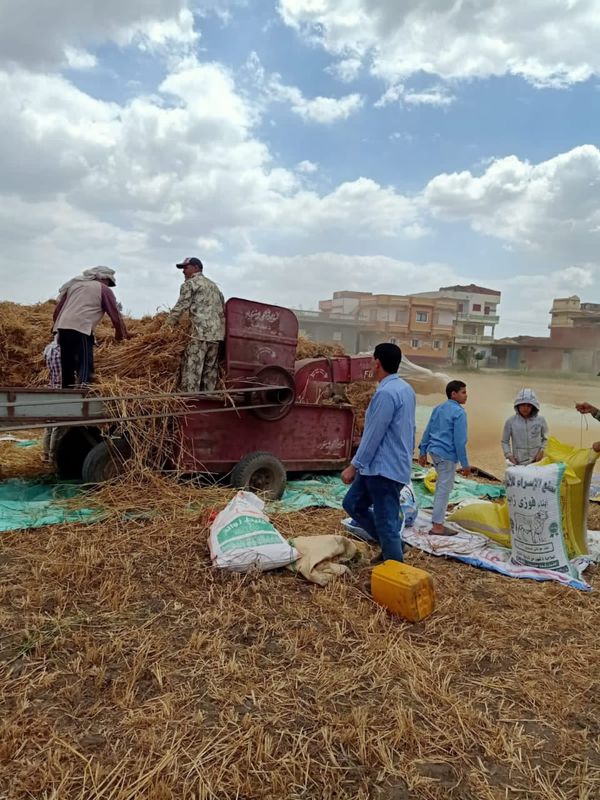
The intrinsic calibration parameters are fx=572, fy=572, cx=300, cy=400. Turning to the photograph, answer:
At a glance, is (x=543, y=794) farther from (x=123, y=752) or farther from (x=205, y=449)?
(x=205, y=449)

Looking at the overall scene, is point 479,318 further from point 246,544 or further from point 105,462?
point 246,544

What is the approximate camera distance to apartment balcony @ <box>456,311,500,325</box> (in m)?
56.8

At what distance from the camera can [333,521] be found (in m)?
5.32

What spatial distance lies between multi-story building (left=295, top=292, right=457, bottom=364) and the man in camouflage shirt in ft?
91.7

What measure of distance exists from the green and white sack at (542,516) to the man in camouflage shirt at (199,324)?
308cm

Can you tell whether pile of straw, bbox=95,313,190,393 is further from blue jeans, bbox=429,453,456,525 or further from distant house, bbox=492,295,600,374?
distant house, bbox=492,295,600,374

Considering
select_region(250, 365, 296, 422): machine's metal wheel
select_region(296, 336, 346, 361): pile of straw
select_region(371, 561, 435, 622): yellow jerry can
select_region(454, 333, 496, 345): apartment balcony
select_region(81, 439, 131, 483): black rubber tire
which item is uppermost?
select_region(454, 333, 496, 345): apartment balcony

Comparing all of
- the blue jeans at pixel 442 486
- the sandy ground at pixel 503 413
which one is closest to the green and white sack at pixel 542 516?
the blue jeans at pixel 442 486

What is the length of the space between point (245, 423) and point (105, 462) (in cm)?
144

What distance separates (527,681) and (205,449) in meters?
3.64

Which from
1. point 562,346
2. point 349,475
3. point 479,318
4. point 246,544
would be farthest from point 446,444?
point 479,318

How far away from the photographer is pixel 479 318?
58.1 metres

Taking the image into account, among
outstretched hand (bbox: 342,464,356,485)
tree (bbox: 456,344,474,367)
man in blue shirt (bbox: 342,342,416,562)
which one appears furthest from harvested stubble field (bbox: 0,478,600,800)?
tree (bbox: 456,344,474,367)

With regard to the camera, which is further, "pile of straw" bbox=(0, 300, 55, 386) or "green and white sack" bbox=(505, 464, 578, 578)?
"pile of straw" bbox=(0, 300, 55, 386)
